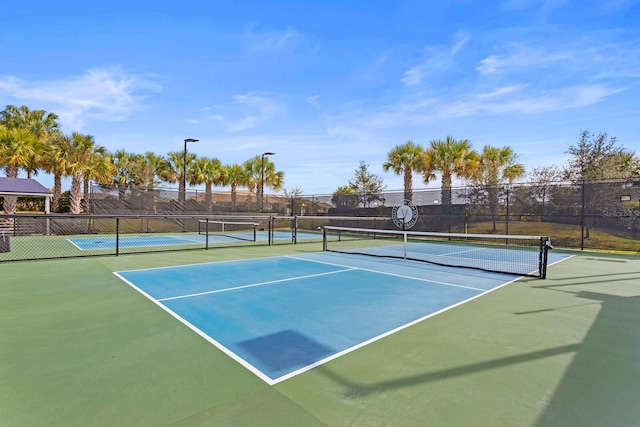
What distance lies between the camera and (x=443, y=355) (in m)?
3.00

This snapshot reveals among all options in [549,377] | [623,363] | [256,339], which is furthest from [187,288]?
[623,363]

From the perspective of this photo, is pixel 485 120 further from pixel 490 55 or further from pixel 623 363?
pixel 623 363

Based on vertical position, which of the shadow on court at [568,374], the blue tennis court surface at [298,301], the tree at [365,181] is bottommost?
the blue tennis court surface at [298,301]

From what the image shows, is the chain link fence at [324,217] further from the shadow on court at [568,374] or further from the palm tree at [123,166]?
the shadow on court at [568,374]

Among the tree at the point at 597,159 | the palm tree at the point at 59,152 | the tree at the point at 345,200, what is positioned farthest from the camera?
the tree at the point at 345,200

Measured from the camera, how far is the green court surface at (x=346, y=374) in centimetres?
207

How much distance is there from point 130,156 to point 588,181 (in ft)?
97.6

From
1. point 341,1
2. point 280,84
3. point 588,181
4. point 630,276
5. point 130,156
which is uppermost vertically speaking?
point 341,1

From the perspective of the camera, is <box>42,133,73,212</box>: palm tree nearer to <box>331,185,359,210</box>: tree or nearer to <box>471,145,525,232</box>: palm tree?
<box>331,185,359,210</box>: tree

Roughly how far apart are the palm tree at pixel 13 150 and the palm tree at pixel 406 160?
71.0 feet

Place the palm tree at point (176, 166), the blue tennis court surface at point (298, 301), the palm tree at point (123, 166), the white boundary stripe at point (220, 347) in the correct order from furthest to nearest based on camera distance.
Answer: the palm tree at point (123, 166) < the palm tree at point (176, 166) < the blue tennis court surface at point (298, 301) < the white boundary stripe at point (220, 347)

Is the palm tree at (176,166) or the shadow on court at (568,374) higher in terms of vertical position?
the palm tree at (176,166)

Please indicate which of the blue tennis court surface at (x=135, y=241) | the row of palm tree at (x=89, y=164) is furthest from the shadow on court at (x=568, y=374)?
the row of palm tree at (x=89, y=164)

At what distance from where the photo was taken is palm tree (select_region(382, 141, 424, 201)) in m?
21.5
